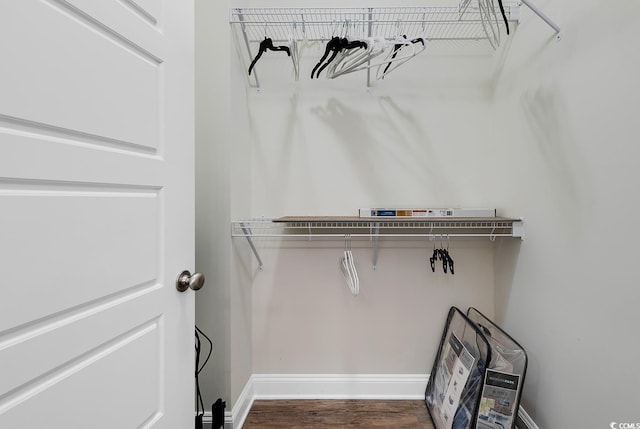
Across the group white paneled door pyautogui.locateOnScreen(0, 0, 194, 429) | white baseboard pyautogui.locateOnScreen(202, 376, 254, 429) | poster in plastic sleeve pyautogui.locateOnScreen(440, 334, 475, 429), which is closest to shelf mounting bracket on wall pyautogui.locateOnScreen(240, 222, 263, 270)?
white paneled door pyautogui.locateOnScreen(0, 0, 194, 429)

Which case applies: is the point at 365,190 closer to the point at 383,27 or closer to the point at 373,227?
the point at 373,227

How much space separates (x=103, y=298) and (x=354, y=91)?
4.86ft

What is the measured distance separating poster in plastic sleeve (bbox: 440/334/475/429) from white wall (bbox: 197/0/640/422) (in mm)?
208

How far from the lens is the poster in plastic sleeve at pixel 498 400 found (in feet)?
3.61

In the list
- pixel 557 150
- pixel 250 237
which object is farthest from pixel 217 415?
pixel 557 150

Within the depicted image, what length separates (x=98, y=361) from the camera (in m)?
0.60

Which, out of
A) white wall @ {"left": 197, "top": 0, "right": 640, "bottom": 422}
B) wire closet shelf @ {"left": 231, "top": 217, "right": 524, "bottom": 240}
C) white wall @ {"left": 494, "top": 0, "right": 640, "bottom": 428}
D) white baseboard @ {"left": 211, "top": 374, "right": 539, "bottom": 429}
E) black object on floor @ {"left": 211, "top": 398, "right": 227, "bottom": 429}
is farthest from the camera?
white baseboard @ {"left": 211, "top": 374, "right": 539, "bottom": 429}

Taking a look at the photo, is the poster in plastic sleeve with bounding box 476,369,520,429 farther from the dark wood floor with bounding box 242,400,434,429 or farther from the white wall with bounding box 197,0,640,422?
the dark wood floor with bounding box 242,400,434,429

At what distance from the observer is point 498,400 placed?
3.67 feet

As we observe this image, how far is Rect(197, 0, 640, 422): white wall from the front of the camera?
1.01 meters

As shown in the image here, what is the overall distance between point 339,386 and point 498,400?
790 mm

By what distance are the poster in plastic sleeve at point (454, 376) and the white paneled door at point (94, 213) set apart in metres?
1.11

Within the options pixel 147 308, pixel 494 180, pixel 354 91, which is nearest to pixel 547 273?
pixel 494 180

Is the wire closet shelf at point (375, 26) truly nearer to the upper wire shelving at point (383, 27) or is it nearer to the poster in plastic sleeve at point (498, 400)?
the upper wire shelving at point (383, 27)
